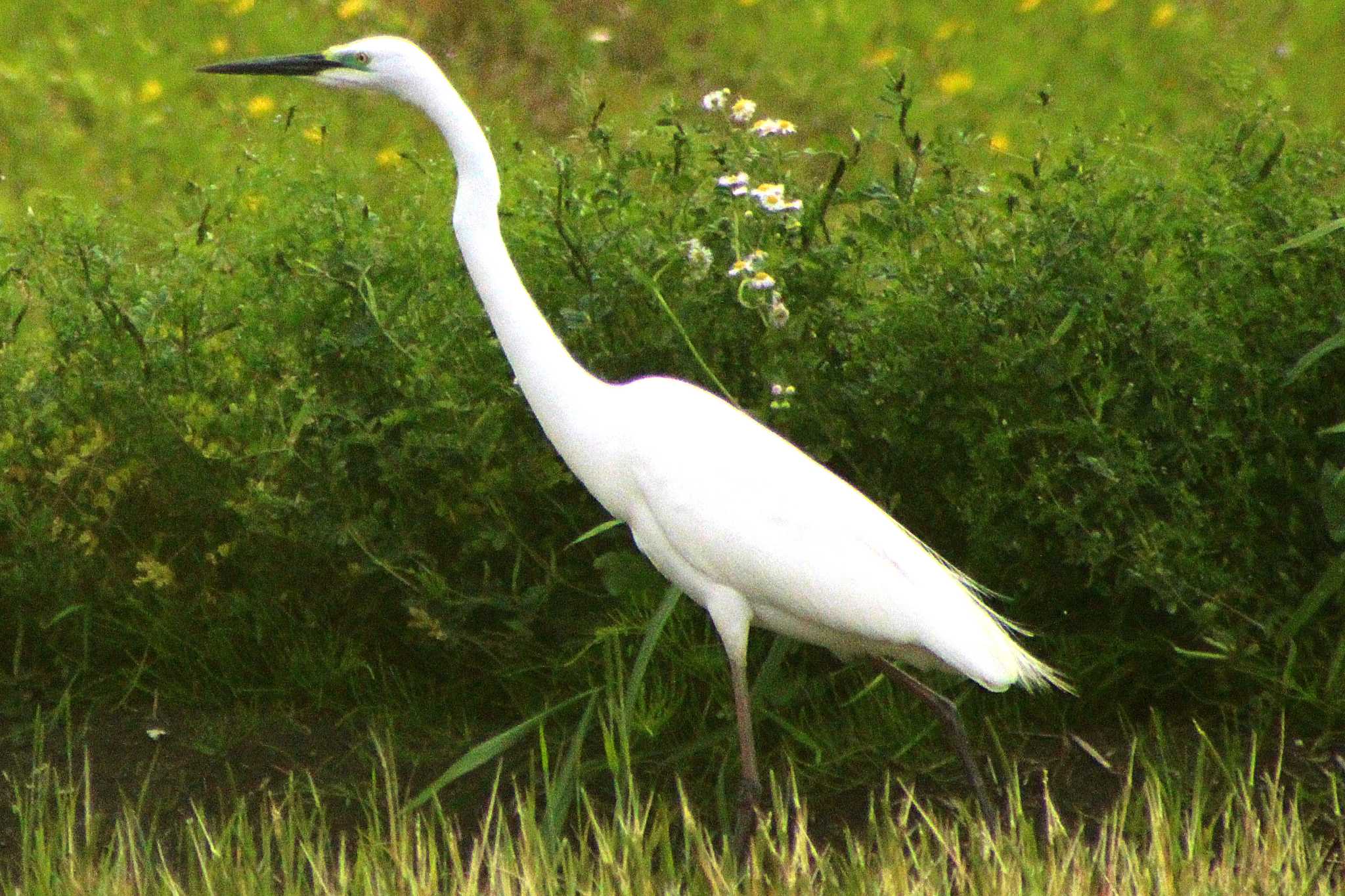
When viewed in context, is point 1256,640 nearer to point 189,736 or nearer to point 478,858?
point 478,858

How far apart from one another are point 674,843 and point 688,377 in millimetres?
794

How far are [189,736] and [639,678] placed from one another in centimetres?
93

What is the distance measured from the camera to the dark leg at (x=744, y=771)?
2.86 meters

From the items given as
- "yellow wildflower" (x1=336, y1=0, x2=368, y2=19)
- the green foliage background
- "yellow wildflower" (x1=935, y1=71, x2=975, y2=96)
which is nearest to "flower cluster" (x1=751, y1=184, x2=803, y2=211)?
the green foliage background

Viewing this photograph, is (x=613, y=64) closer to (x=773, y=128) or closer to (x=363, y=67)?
(x=773, y=128)

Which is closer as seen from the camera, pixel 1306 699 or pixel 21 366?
pixel 1306 699

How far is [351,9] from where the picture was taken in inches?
265

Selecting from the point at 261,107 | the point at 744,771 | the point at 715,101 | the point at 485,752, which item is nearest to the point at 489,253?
the point at 715,101

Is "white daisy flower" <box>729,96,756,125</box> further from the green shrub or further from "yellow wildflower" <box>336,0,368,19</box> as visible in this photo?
"yellow wildflower" <box>336,0,368,19</box>

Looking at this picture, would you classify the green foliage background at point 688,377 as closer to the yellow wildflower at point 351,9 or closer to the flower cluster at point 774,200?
the flower cluster at point 774,200

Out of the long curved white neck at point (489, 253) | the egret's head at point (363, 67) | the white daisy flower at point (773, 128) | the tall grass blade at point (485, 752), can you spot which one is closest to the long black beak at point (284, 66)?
the egret's head at point (363, 67)

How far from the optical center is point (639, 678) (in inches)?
111

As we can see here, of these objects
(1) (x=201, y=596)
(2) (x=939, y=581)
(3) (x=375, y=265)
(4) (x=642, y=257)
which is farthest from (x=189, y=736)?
(2) (x=939, y=581)

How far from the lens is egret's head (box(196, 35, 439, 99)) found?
110 inches
